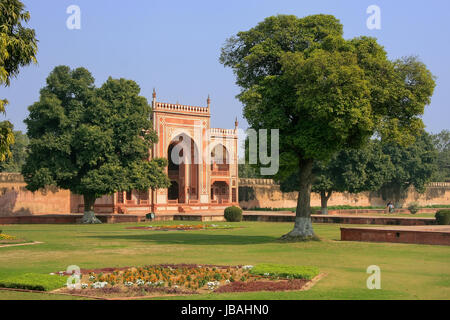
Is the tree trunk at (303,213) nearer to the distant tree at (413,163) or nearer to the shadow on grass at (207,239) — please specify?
the shadow on grass at (207,239)

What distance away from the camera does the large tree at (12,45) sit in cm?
1423

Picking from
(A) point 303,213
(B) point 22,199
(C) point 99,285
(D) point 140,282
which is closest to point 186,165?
(B) point 22,199

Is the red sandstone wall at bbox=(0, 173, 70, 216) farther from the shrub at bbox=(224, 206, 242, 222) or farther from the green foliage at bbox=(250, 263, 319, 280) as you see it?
the green foliage at bbox=(250, 263, 319, 280)

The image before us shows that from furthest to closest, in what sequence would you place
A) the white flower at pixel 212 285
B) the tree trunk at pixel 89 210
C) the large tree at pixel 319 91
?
the tree trunk at pixel 89 210
the large tree at pixel 319 91
the white flower at pixel 212 285

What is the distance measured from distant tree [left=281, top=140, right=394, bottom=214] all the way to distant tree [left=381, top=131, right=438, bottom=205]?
9.97 m

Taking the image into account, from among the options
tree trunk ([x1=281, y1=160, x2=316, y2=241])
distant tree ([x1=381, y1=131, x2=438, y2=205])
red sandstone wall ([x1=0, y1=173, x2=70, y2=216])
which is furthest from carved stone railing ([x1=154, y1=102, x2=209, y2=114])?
tree trunk ([x1=281, y1=160, x2=316, y2=241])

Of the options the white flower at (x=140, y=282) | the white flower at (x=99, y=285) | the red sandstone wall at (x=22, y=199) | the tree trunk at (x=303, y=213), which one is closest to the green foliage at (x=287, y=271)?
the white flower at (x=140, y=282)

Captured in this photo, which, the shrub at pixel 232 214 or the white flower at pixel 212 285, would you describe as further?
the shrub at pixel 232 214

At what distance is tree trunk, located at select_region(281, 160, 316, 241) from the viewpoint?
21891 mm

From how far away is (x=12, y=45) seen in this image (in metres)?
14.3

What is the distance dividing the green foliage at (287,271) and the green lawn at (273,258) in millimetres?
329

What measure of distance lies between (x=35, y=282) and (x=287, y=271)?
5.10 m
